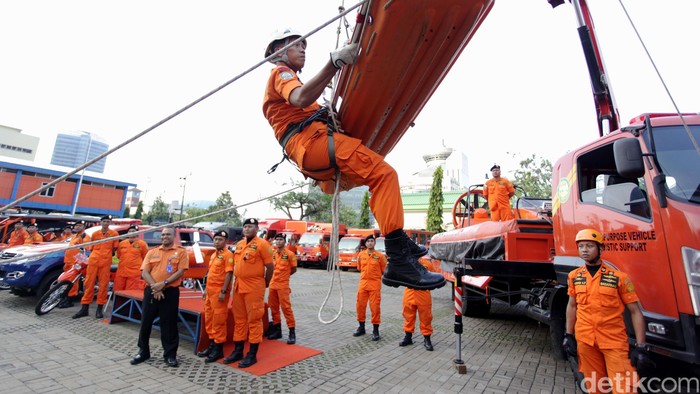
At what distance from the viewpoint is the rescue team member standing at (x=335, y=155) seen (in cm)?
239

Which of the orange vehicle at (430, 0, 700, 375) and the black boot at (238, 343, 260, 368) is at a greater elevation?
the orange vehicle at (430, 0, 700, 375)

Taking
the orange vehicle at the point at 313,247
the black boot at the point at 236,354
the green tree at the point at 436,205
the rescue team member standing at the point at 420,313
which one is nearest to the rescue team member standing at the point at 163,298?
the black boot at the point at 236,354

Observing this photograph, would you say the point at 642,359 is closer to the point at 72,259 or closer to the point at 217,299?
the point at 217,299

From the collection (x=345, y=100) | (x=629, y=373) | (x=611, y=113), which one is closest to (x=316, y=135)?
(x=345, y=100)

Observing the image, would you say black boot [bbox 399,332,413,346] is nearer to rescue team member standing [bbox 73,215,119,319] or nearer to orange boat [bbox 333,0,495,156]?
orange boat [bbox 333,0,495,156]

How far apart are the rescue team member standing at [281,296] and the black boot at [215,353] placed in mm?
1060

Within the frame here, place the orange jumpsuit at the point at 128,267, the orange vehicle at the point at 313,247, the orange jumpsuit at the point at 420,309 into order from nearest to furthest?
the orange jumpsuit at the point at 420,309 < the orange jumpsuit at the point at 128,267 < the orange vehicle at the point at 313,247

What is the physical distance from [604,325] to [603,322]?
3cm

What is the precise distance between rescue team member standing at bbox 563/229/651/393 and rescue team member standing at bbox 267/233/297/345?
4097mm

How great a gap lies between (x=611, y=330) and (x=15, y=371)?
21.3 feet

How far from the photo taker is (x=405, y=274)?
98.7 inches

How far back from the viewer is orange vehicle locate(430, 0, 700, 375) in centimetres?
262

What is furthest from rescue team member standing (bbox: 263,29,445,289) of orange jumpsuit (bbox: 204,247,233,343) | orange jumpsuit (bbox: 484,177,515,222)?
orange jumpsuit (bbox: 484,177,515,222)

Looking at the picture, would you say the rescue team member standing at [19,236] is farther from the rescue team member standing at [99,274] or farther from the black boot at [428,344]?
the black boot at [428,344]
